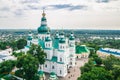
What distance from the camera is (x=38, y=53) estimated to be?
98.7ft

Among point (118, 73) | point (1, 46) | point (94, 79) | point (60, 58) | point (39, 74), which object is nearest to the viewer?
point (94, 79)

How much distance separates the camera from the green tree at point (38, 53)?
1168 inches

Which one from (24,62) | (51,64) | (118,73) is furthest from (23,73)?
(118,73)

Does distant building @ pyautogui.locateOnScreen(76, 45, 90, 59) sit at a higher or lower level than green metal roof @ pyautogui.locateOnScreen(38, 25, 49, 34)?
lower

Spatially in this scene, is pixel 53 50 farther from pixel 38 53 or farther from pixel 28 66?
pixel 28 66

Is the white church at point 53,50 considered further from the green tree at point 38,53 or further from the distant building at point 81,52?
the distant building at point 81,52

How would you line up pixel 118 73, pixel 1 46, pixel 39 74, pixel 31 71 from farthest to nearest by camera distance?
pixel 1 46 < pixel 39 74 < pixel 31 71 < pixel 118 73

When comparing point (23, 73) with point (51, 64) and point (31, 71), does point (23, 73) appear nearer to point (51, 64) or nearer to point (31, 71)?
point (31, 71)

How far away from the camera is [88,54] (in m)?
46.1

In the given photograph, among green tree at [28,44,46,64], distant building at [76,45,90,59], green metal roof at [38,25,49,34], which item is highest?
green metal roof at [38,25,49,34]

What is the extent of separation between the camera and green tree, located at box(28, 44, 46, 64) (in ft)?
97.3

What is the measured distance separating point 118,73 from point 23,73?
12.2 meters

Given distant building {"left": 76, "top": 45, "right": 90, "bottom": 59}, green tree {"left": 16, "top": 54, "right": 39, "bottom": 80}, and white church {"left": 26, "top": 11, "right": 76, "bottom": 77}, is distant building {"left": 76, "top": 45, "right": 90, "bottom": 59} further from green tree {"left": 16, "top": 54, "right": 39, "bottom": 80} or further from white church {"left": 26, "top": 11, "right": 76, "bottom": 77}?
green tree {"left": 16, "top": 54, "right": 39, "bottom": 80}

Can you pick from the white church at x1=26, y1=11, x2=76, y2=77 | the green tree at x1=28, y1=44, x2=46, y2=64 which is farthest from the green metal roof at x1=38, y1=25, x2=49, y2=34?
the green tree at x1=28, y1=44, x2=46, y2=64
